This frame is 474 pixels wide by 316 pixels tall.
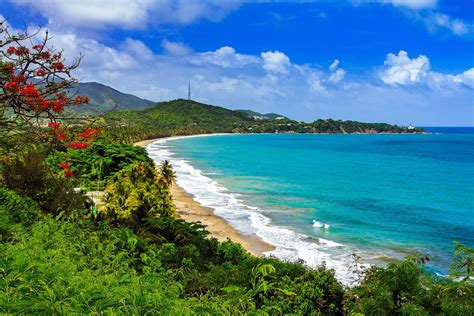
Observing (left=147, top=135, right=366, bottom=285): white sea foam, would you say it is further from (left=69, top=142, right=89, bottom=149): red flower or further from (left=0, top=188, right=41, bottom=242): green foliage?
(left=0, top=188, right=41, bottom=242): green foliage

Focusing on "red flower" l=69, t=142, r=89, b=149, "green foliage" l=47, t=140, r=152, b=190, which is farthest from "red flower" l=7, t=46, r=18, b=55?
"green foliage" l=47, t=140, r=152, b=190

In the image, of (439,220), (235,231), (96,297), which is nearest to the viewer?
(96,297)

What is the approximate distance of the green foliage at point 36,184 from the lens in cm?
1200

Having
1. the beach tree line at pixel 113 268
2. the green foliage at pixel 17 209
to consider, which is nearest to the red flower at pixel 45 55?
the beach tree line at pixel 113 268

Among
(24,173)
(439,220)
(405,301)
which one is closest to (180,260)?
(24,173)

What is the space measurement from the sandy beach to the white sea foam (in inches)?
22.8

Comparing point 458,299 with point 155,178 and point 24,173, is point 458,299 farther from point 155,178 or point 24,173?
point 155,178

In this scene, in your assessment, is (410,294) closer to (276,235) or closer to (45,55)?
(45,55)

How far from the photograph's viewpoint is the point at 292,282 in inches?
409

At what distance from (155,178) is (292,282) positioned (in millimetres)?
23447

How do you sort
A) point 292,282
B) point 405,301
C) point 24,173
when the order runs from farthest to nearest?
1. point 24,173
2. point 292,282
3. point 405,301

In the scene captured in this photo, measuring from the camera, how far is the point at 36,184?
1229cm

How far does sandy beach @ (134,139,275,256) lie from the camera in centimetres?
2488

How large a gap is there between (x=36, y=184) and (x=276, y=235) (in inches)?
714
